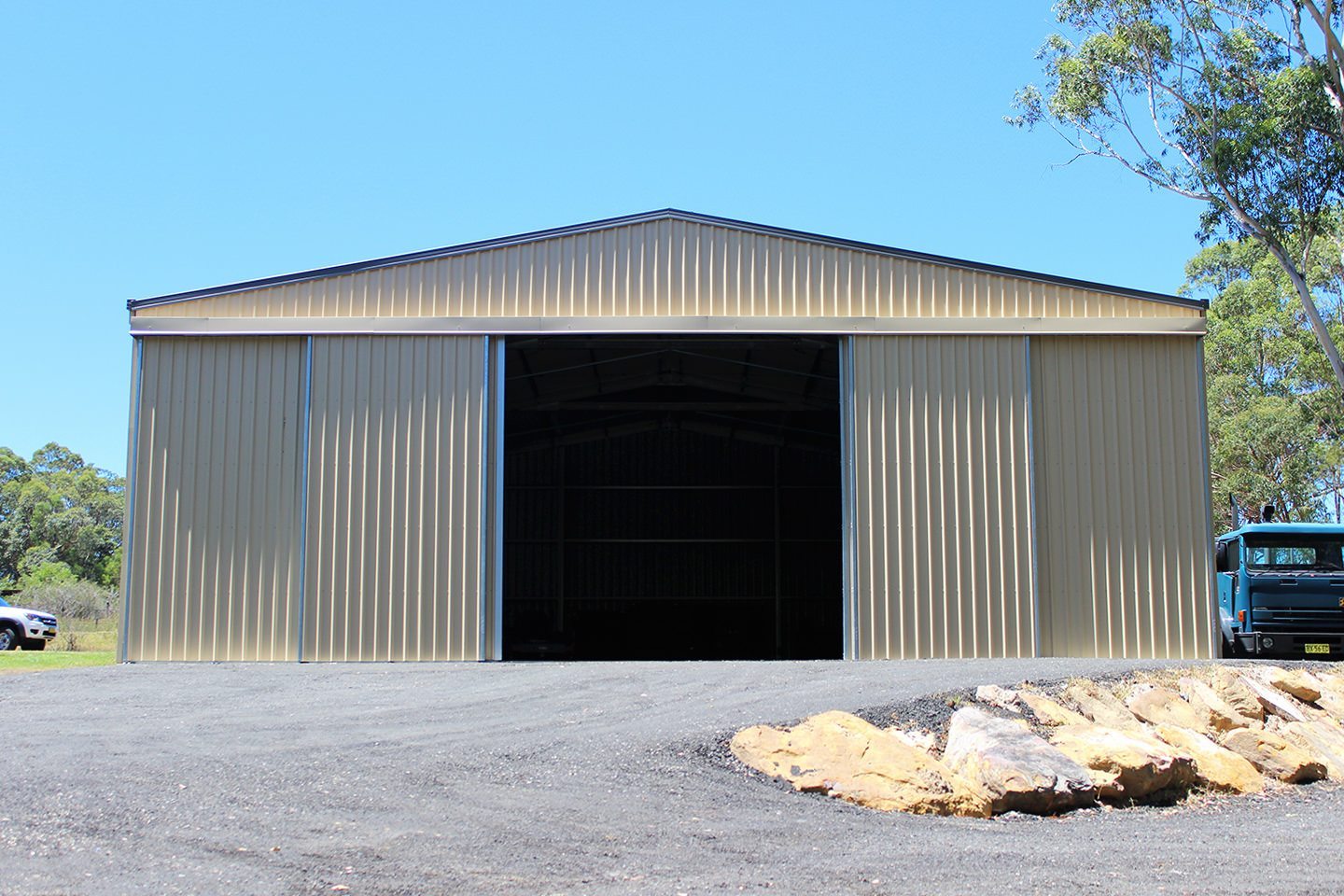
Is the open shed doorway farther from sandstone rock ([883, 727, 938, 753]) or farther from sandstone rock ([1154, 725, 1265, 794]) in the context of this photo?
sandstone rock ([883, 727, 938, 753])

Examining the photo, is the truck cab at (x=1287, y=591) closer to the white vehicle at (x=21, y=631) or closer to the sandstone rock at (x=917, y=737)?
the sandstone rock at (x=917, y=737)

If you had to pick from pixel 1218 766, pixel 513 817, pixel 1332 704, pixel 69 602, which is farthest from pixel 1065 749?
pixel 69 602

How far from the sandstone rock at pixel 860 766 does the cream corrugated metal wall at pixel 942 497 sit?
7.31m

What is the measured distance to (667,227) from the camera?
64.6 ft

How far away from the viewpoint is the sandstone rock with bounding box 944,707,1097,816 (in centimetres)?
1054

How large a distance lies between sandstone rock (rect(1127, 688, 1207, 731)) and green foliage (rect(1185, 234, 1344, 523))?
28.4 meters

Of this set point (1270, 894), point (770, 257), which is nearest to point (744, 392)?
point (770, 257)

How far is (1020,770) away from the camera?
420 inches

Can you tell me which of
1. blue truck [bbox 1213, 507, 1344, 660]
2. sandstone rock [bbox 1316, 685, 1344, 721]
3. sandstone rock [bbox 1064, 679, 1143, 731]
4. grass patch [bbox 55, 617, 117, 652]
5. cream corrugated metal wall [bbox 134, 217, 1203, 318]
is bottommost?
grass patch [bbox 55, 617, 117, 652]

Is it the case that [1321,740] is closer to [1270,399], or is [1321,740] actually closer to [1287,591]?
[1287,591]

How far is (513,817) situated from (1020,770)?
440 cm

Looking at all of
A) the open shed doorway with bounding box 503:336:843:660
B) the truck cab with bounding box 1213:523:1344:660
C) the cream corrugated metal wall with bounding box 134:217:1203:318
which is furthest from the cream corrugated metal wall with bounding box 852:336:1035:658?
the open shed doorway with bounding box 503:336:843:660

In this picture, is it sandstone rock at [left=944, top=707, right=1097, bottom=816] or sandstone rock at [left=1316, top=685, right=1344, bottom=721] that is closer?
sandstone rock at [left=944, top=707, right=1097, bottom=816]

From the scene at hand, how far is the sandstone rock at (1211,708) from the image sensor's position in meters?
13.9
